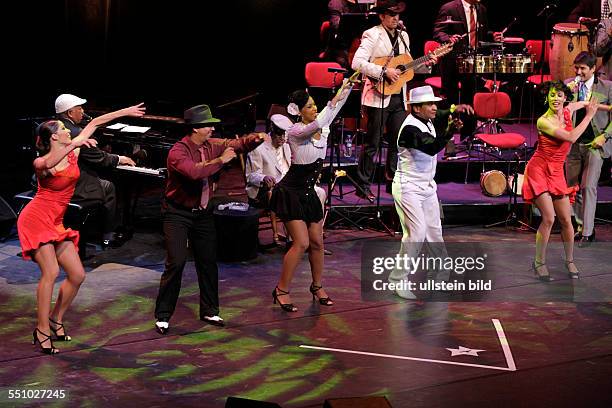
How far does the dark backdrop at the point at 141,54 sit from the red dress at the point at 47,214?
157 inches

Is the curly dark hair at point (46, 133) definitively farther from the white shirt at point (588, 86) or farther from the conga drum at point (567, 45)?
the conga drum at point (567, 45)

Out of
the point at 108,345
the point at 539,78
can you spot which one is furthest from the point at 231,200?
the point at 539,78

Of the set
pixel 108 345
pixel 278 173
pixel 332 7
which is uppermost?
pixel 332 7

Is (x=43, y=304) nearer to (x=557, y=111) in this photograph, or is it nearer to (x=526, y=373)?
(x=526, y=373)

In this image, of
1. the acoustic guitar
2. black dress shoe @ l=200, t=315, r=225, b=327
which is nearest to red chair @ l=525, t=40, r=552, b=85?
the acoustic guitar

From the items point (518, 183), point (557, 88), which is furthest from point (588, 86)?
point (518, 183)

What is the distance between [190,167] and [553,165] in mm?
3733

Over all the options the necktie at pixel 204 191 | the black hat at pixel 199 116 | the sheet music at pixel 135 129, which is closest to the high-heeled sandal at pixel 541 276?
the necktie at pixel 204 191

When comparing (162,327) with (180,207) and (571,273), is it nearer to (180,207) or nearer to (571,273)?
(180,207)

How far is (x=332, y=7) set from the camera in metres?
14.1

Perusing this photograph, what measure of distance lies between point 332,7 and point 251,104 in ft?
8.44

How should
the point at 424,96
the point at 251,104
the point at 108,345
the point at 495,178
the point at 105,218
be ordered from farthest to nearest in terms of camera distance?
1. the point at 495,178
2. the point at 251,104
3. the point at 105,218
4. the point at 424,96
5. the point at 108,345

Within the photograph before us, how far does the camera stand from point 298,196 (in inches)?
356

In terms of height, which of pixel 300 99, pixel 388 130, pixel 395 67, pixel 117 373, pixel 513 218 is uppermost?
pixel 395 67
